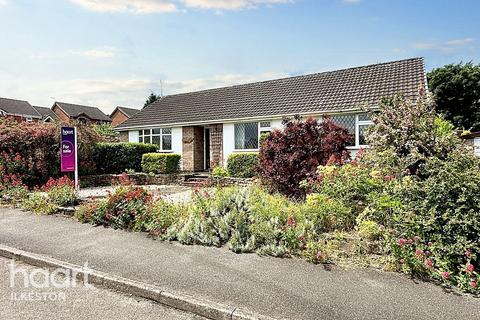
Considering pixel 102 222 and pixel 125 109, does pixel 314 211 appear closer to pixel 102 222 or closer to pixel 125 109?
pixel 102 222

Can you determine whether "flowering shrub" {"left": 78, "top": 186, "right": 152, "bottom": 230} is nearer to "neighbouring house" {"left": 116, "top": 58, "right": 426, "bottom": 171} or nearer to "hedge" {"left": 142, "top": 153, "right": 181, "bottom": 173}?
"hedge" {"left": 142, "top": 153, "right": 181, "bottom": 173}

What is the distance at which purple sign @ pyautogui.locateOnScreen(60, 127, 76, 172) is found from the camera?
32.2 ft

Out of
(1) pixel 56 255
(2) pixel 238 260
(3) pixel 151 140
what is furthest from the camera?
(3) pixel 151 140

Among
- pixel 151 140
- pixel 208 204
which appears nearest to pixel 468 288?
pixel 208 204

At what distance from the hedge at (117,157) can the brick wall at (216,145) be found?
366cm

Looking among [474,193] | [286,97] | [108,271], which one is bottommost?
[108,271]

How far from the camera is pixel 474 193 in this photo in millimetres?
4508

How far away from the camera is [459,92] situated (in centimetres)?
2700

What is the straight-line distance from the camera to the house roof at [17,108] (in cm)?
4756

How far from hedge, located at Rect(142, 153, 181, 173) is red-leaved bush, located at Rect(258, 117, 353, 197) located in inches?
320

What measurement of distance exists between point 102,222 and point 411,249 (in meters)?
5.91

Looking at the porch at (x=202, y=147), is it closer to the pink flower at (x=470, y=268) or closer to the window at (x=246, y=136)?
the window at (x=246, y=136)

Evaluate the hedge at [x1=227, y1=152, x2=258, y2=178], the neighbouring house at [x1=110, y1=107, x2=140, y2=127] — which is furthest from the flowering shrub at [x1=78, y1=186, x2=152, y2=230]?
the neighbouring house at [x1=110, y1=107, x2=140, y2=127]

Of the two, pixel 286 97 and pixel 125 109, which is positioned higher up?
pixel 125 109
